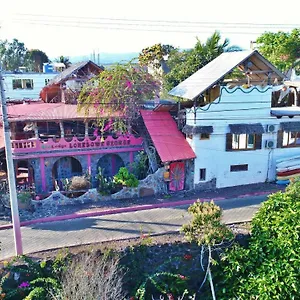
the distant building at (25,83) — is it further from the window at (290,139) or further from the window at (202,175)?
the window at (290,139)

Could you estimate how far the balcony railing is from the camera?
64.2 ft

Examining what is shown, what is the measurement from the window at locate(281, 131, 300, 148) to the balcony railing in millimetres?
8508

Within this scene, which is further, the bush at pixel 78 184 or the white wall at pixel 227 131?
the white wall at pixel 227 131

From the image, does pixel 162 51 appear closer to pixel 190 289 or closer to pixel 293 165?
pixel 293 165

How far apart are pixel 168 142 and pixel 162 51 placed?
2210 centimetres

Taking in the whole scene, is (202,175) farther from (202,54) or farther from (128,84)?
(202,54)

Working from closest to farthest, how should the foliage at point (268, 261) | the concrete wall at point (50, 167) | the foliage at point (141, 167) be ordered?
the foliage at point (268, 261), the concrete wall at point (50, 167), the foliage at point (141, 167)

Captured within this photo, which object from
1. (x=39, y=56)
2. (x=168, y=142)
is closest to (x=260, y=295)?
(x=168, y=142)

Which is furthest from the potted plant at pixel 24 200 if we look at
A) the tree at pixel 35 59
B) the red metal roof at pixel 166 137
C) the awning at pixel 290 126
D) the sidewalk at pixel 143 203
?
the tree at pixel 35 59

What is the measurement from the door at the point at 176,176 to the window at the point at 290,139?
6.47m

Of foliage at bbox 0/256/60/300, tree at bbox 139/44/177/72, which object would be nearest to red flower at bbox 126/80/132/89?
foliage at bbox 0/256/60/300

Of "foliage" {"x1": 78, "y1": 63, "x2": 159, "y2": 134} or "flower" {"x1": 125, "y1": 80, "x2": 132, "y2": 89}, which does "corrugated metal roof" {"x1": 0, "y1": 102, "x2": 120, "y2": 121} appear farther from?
"flower" {"x1": 125, "y1": 80, "x2": 132, "y2": 89}

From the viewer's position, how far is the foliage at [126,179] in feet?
63.4

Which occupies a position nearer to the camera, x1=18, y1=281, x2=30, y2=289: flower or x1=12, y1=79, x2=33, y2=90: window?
x1=18, y1=281, x2=30, y2=289: flower
